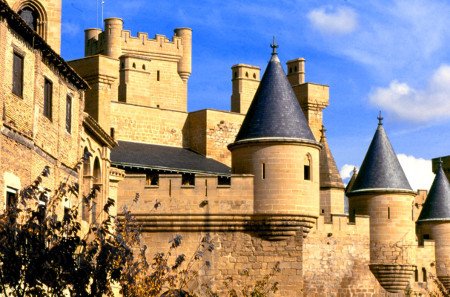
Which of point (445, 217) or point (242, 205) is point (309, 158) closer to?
point (242, 205)

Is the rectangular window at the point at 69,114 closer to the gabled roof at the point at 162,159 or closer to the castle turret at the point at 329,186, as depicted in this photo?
the gabled roof at the point at 162,159

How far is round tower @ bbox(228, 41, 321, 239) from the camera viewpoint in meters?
34.3

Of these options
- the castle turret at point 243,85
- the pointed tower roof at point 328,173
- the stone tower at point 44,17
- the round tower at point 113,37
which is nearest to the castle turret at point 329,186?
the pointed tower roof at point 328,173

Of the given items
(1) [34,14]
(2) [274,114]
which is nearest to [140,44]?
(2) [274,114]

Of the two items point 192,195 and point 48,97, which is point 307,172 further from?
point 48,97

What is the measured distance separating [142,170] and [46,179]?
15467 mm

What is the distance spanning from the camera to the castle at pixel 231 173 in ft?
82.3

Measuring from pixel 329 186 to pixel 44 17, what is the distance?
17.5m

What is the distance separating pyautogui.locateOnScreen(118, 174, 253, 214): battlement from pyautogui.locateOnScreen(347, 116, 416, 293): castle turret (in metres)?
7.55

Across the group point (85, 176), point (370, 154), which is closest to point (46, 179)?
point (85, 176)

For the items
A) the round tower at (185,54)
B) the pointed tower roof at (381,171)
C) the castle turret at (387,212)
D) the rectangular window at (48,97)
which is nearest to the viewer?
the rectangular window at (48,97)

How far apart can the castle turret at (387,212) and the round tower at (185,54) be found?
63.4 ft

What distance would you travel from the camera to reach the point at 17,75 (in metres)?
23.9

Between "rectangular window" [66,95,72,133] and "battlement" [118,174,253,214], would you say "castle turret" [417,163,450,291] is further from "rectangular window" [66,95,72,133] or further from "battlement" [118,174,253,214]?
"rectangular window" [66,95,72,133]
